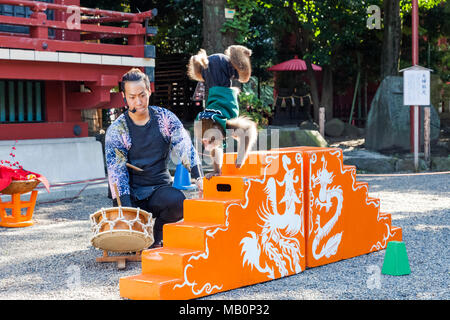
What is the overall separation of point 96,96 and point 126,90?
5.90 m

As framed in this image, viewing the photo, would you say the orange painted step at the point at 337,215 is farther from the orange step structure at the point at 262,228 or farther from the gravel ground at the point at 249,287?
the gravel ground at the point at 249,287

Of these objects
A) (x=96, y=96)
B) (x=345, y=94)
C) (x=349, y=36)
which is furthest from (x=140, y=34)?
(x=345, y=94)

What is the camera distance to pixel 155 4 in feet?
60.3

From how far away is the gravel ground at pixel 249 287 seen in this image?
4.55 m

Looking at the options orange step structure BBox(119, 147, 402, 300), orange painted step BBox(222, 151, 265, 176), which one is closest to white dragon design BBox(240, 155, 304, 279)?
orange step structure BBox(119, 147, 402, 300)

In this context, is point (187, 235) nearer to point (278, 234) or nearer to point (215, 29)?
point (278, 234)

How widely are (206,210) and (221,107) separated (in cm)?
113

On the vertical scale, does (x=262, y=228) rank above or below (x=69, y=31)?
below

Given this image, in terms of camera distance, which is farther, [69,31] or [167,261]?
[69,31]

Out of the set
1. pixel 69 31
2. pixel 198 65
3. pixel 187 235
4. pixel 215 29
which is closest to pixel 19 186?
pixel 198 65

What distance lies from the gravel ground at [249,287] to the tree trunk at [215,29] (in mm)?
5163

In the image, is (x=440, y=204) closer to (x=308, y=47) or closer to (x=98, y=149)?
(x=98, y=149)

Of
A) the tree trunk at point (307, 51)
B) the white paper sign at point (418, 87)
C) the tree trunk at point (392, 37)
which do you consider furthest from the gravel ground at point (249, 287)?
the tree trunk at point (307, 51)

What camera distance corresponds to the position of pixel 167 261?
4359mm
